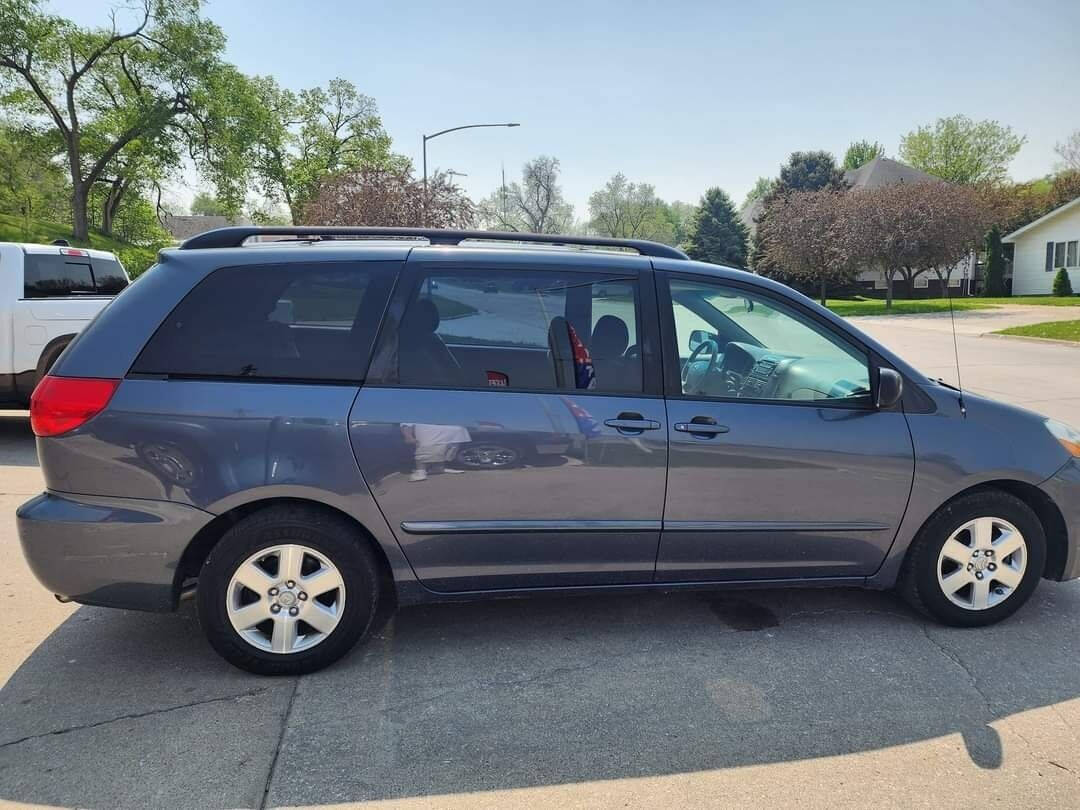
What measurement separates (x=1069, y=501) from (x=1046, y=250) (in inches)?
1653

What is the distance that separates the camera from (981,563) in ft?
11.7

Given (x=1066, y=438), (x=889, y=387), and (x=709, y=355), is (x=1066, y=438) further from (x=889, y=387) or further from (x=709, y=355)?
(x=709, y=355)

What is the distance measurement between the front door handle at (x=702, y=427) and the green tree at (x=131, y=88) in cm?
3745

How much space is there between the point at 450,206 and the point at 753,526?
25608 mm

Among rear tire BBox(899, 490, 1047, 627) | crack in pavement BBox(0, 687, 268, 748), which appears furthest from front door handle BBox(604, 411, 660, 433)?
crack in pavement BBox(0, 687, 268, 748)

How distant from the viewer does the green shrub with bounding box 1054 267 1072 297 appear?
35688mm

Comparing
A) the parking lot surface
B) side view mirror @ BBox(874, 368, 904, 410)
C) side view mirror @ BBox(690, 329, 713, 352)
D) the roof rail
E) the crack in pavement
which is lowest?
the parking lot surface

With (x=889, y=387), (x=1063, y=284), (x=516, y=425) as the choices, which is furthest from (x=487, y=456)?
(x=1063, y=284)

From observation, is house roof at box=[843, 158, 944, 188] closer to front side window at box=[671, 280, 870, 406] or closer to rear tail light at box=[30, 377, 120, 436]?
front side window at box=[671, 280, 870, 406]

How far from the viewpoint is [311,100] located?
47.6m

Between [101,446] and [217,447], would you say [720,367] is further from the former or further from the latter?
[101,446]

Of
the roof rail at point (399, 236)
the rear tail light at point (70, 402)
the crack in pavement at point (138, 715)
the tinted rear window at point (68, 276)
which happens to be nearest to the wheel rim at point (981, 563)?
the roof rail at point (399, 236)

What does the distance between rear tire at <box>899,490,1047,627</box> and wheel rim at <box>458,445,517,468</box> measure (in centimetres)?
193

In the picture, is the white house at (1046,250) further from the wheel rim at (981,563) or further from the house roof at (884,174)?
the wheel rim at (981,563)
